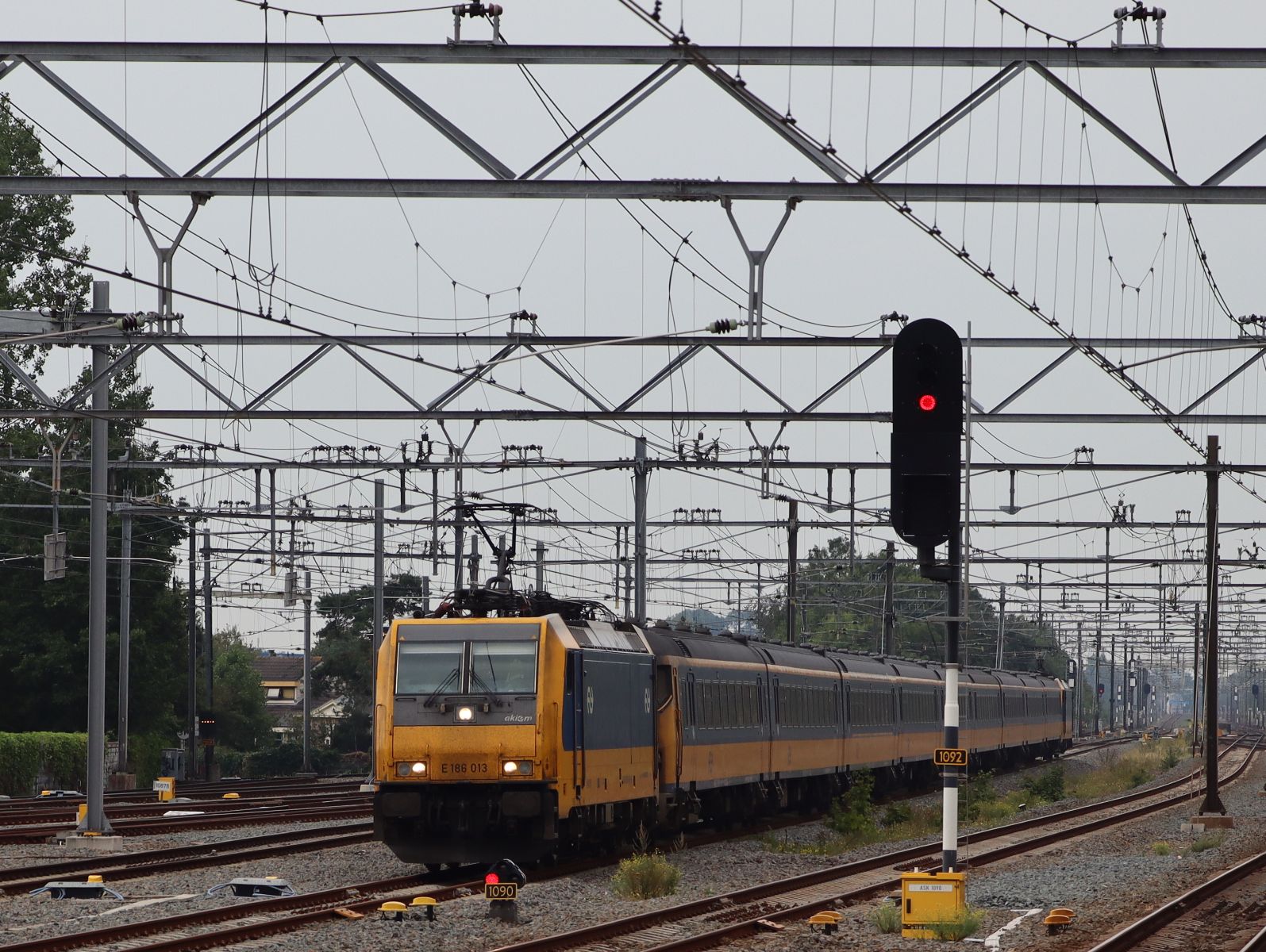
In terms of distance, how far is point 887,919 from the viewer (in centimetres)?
1564

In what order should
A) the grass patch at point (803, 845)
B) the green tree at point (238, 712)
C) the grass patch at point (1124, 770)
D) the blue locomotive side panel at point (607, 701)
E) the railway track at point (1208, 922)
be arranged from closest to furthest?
the railway track at point (1208, 922) → the blue locomotive side panel at point (607, 701) → the grass patch at point (803, 845) → the grass patch at point (1124, 770) → the green tree at point (238, 712)

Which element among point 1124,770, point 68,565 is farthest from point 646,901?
point 68,565

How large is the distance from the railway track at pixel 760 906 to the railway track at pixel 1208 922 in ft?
2.70

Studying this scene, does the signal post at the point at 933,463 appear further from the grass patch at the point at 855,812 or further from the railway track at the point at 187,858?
the grass patch at the point at 855,812

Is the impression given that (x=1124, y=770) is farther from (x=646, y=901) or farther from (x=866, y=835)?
(x=646, y=901)

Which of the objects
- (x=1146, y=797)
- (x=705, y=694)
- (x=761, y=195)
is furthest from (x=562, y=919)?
(x=1146, y=797)

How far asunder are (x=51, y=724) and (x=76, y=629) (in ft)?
9.91

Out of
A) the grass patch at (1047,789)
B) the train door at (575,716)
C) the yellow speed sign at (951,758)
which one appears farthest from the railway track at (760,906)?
the grass patch at (1047,789)

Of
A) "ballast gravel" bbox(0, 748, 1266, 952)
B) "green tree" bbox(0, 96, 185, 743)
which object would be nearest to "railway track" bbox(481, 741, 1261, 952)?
"ballast gravel" bbox(0, 748, 1266, 952)

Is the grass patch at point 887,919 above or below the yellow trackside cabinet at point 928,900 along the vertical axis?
below

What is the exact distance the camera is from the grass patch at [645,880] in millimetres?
18188

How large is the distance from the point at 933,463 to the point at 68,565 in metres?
49.2

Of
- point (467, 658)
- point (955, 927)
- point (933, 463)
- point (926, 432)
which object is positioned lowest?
point (955, 927)

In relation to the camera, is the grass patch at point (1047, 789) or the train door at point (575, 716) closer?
the train door at point (575, 716)
